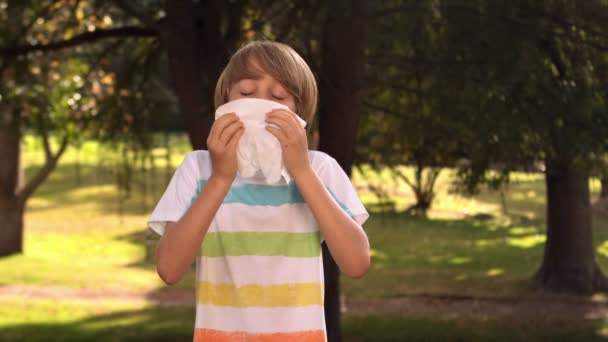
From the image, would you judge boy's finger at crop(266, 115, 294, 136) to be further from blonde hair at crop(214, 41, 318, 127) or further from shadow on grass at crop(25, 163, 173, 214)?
shadow on grass at crop(25, 163, 173, 214)

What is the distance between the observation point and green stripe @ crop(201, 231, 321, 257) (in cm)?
230

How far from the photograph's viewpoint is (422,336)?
1000 cm

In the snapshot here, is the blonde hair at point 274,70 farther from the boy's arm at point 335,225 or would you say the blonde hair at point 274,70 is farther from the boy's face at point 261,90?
the boy's arm at point 335,225

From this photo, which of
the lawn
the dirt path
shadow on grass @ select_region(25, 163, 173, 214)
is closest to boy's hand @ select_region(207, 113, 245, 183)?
the lawn

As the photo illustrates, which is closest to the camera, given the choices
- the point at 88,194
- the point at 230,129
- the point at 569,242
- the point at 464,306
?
the point at 230,129

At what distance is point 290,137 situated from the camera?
85.5 inches

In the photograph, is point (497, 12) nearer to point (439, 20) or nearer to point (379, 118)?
point (439, 20)

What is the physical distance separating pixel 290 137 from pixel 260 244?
28 centimetres

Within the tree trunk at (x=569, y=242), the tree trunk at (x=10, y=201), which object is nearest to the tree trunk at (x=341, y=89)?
the tree trunk at (x=569, y=242)

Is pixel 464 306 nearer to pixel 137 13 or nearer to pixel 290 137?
pixel 137 13

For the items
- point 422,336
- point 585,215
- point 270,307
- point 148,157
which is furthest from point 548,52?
point 585,215

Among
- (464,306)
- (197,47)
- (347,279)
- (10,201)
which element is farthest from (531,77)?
(10,201)

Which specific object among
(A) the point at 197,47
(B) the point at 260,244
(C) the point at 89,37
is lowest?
(B) the point at 260,244

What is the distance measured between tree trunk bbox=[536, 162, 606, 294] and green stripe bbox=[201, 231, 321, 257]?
10003mm
